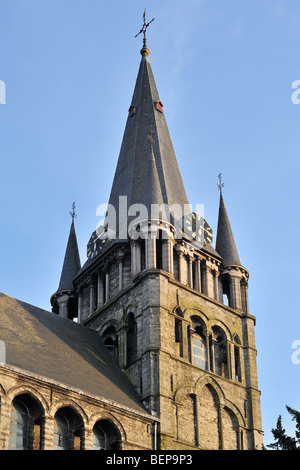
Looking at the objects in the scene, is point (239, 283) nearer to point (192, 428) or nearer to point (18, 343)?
point (192, 428)

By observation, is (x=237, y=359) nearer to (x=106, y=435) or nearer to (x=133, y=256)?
(x=133, y=256)

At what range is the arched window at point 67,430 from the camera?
118 feet

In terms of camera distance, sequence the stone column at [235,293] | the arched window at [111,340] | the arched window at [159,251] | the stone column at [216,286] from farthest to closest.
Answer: the stone column at [235,293], the stone column at [216,286], the arched window at [159,251], the arched window at [111,340]

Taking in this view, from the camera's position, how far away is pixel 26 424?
3500 cm

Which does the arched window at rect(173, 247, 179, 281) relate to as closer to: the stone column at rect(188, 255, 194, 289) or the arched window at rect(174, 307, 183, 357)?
the stone column at rect(188, 255, 194, 289)

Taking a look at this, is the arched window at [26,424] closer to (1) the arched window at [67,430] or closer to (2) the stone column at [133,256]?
(1) the arched window at [67,430]

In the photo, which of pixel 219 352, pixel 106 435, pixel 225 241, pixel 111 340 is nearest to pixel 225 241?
pixel 225 241

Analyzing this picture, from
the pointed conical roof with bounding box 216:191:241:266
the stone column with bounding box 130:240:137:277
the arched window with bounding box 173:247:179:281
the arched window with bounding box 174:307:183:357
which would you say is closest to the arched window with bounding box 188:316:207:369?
the arched window with bounding box 174:307:183:357

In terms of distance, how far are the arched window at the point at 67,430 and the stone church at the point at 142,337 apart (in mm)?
49

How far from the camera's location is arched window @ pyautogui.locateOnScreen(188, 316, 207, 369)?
145ft

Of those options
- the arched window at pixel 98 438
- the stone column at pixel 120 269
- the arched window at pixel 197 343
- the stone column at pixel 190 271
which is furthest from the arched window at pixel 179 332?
the arched window at pixel 98 438

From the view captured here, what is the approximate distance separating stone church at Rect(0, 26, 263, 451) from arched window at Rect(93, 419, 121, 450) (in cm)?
5

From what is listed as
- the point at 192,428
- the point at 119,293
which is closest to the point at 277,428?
the point at 192,428
